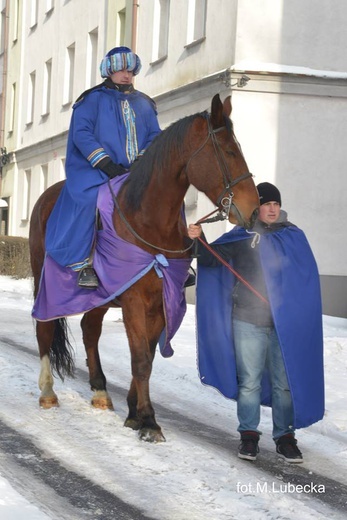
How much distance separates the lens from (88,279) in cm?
676

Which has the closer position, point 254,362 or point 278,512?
point 278,512

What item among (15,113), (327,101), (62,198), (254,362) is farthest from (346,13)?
(15,113)

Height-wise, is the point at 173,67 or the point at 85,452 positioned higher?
the point at 173,67

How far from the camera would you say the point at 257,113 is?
55.7ft

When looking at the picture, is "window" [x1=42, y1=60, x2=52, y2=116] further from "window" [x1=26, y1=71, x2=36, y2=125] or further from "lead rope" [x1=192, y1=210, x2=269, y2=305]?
"lead rope" [x1=192, y1=210, x2=269, y2=305]

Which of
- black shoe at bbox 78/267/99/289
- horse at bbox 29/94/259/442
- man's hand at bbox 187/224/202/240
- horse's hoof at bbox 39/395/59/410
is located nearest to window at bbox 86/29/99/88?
horse's hoof at bbox 39/395/59/410

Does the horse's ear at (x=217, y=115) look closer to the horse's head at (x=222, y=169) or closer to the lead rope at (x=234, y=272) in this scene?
the horse's head at (x=222, y=169)

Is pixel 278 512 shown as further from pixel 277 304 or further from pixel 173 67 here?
pixel 173 67

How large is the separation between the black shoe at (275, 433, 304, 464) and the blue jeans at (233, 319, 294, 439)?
4 centimetres

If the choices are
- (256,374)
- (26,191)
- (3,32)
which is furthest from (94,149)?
(3,32)

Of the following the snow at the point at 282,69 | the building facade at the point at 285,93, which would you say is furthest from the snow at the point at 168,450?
the snow at the point at 282,69

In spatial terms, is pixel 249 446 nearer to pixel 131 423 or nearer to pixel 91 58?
pixel 131 423

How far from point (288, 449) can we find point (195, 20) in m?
14.3

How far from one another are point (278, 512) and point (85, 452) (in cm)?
152
